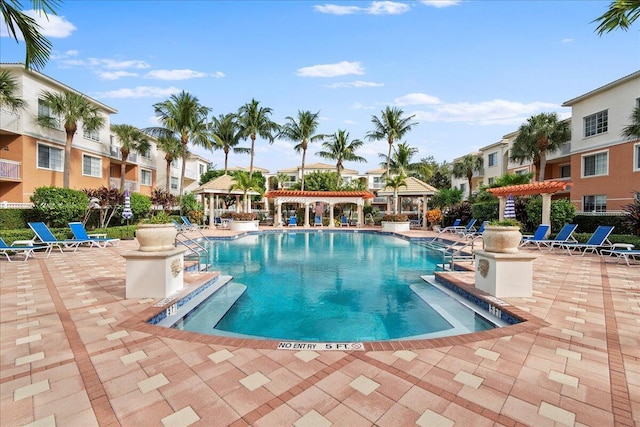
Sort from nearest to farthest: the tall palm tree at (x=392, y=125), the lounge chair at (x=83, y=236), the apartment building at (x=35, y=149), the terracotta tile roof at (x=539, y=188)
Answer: the lounge chair at (x=83, y=236) → the terracotta tile roof at (x=539, y=188) → the apartment building at (x=35, y=149) → the tall palm tree at (x=392, y=125)

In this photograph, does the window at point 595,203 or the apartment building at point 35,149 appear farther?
the window at point 595,203

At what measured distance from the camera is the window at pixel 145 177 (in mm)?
30094

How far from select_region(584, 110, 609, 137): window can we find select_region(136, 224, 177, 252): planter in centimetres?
2658

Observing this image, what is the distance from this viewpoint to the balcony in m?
17.0

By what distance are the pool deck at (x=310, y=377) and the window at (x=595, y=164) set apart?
21431 millimetres

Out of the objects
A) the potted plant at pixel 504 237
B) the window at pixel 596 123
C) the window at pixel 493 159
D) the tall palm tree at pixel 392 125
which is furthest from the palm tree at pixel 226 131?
the potted plant at pixel 504 237

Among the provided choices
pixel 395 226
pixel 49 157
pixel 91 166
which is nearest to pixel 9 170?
pixel 49 157

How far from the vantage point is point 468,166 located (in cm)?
3825

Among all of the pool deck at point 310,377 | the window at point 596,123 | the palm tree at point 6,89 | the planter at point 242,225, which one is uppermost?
the window at point 596,123

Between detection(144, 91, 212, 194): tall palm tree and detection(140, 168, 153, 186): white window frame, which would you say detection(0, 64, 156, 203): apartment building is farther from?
detection(140, 168, 153, 186): white window frame

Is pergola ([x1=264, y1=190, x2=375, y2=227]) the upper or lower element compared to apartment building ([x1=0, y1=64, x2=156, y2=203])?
lower

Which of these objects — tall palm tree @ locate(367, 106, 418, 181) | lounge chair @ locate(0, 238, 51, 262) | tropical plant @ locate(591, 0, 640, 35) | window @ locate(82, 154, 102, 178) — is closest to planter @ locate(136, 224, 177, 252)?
lounge chair @ locate(0, 238, 51, 262)

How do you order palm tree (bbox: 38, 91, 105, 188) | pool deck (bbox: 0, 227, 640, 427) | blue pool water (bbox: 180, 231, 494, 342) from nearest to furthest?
pool deck (bbox: 0, 227, 640, 427) < blue pool water (bbox: 180, 231, 494, 342) < palm tree (bbox: 38, 91, 105, 188)

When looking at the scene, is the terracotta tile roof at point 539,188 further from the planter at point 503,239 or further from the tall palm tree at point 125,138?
the tall palm tree at point 125,138
